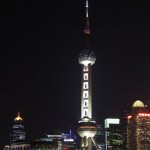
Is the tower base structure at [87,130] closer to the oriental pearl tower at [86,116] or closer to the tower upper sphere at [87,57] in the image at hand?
the oriental pearl tower at [86,116]

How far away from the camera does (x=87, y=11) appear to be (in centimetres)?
16225

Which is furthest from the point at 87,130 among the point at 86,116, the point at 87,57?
the point at 87,57

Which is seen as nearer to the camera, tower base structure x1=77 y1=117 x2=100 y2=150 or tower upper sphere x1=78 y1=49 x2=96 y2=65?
tower base structure x1=77 y1=117 x2=100 y2=150

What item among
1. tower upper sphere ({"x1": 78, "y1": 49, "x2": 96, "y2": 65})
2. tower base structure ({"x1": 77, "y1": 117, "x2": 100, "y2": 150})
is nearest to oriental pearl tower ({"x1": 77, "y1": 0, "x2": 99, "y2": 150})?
tower base structure ({"x1": 77, "y1": 117, "x2": 100, "y2": 150})

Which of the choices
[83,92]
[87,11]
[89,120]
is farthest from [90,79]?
[87,11]

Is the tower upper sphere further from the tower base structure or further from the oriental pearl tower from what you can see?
the tower base structure

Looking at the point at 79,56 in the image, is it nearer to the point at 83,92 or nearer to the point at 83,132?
the point at 83,92

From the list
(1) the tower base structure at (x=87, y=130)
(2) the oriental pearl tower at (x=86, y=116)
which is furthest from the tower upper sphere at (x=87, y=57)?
(1) the tower base structure at (x=87, y=130)

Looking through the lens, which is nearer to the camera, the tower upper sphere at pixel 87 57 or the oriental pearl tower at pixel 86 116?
the oriental pearl tower at pixel 86 116

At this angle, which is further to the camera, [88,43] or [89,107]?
[88,43]

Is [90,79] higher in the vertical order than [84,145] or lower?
higher

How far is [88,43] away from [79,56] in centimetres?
695

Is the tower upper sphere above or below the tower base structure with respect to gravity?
above

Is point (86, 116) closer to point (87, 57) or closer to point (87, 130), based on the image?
point (87, 130)
